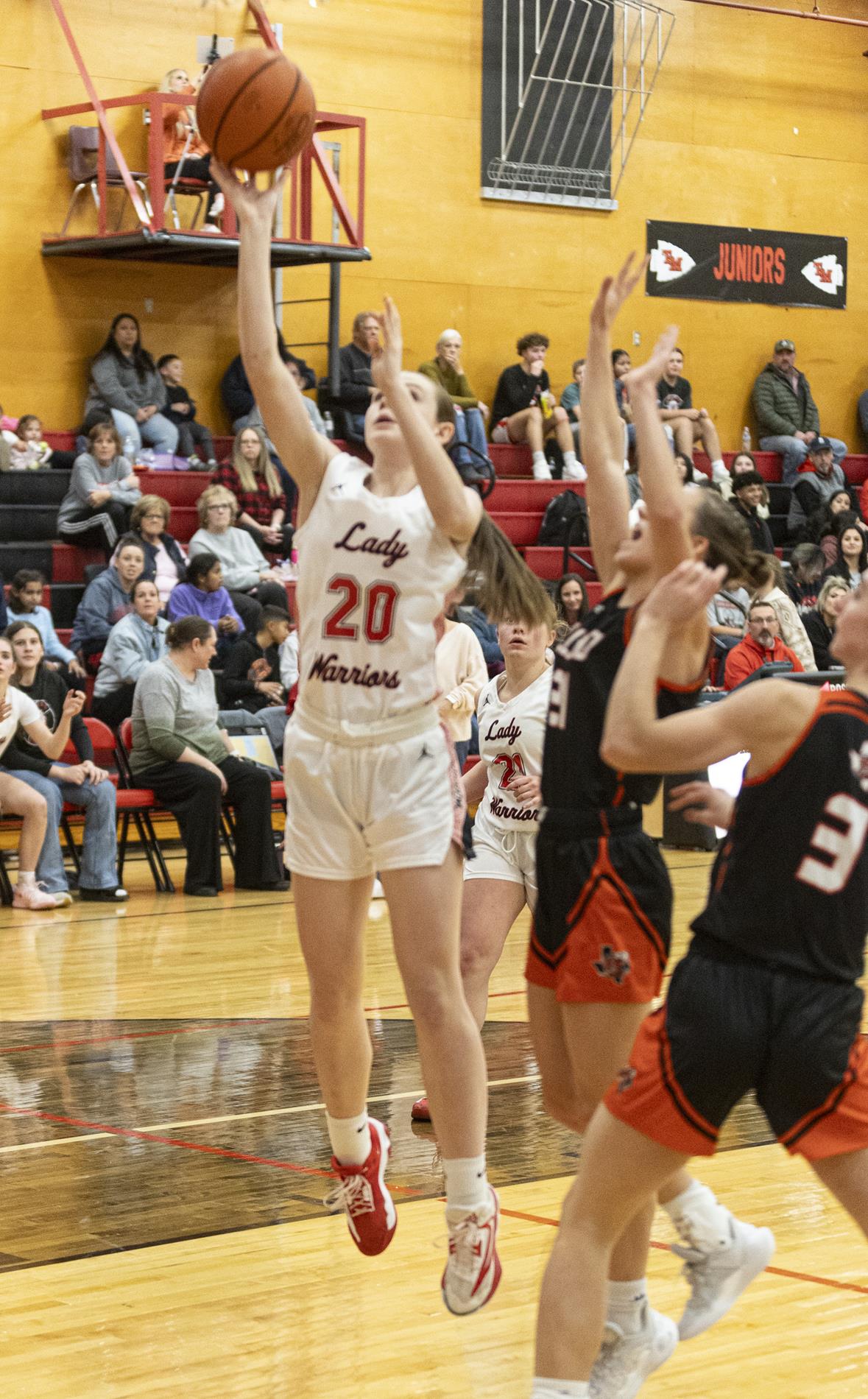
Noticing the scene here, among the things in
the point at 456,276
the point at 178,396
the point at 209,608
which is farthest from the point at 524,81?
the point at 209,608

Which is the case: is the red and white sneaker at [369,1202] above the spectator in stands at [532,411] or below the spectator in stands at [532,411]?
below

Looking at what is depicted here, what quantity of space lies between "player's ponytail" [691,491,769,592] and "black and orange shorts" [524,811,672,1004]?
0.49 meters

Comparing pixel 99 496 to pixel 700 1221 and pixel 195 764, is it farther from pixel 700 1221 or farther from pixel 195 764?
pixel 700 1221

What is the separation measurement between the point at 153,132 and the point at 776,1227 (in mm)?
10785

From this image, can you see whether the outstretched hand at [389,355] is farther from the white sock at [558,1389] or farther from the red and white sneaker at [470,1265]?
the white sock at [558,1389]

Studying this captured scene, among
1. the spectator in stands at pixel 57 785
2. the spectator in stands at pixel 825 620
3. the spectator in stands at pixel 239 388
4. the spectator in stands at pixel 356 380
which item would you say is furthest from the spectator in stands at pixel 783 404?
the spectator in stands at pixel 57 785

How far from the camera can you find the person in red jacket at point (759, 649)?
10906 millimetres

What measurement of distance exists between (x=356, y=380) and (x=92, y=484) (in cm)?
316

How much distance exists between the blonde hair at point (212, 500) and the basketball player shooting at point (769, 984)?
9809 mm

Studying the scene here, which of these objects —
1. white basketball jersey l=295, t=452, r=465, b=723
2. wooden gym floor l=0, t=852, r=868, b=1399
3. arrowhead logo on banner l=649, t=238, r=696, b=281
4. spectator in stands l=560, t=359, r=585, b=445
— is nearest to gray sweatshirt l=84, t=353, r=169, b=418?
spectator in stands l=560, t=359, r=585, b=445

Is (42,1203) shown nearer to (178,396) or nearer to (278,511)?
(278,511)

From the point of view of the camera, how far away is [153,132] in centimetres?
1315

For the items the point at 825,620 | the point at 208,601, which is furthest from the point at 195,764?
the point at 825,620

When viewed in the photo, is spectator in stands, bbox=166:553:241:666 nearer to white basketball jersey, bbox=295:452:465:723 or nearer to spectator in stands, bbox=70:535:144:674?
spectator in stands, bbox=70:535:144:674
